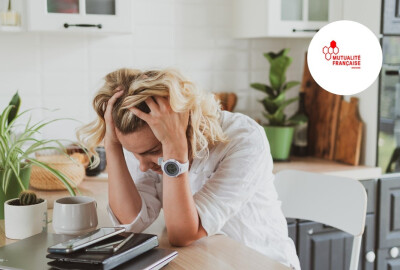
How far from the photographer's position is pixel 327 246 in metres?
3.08

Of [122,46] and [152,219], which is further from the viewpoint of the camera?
[122,46]

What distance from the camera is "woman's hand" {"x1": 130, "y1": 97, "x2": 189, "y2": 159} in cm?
160

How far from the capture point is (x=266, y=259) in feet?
4.95

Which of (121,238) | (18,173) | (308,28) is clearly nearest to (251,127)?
(121,238)

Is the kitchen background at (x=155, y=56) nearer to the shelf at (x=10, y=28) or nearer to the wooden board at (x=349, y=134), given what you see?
the wooden board at (x=349, y=134)

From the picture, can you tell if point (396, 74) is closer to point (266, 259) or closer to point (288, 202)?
point (288, 202)

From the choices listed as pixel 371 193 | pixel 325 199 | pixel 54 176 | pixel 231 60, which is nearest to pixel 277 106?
pixel 231 60

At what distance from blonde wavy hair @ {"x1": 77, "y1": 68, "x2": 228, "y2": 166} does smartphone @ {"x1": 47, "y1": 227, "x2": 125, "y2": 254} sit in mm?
302

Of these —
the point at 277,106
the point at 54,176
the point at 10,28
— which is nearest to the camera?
the point at 54,176

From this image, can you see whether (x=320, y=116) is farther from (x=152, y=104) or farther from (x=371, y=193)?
(x=152, y=104)

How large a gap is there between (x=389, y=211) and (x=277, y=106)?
2.85 feet

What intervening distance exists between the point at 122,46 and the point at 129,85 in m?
1.60

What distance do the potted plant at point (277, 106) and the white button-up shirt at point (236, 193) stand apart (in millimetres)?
1376

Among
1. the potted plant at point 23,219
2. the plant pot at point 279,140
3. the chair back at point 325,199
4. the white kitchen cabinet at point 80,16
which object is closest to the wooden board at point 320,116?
the plant pot at point 279,140
